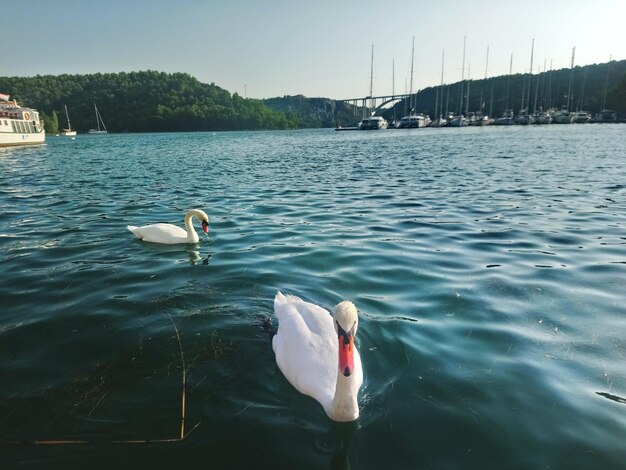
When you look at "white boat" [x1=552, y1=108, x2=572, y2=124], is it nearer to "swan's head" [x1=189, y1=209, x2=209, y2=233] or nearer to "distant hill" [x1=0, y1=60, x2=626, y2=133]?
"distant hill" [x1=0, y1=60, x2=626, y2=133]

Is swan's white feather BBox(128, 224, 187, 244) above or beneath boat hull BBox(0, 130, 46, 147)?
beneath

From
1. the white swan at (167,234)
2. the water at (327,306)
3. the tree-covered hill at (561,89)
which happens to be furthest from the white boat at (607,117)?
the white swan at (167,234)

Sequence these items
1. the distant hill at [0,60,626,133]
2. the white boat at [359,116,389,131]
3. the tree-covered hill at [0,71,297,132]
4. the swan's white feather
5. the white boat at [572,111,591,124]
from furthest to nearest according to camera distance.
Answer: the tree-covered hill at [0,71,297,132] < the distant hill at [0,60,626,133] < the white boat at [359,116,389,131] < the white boat at [572,111,591,124] < the swan's white feather

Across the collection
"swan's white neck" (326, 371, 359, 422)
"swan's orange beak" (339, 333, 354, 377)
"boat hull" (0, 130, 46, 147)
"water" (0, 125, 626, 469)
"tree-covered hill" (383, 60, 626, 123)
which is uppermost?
"tree-covered hill" (383, 60, 626, 123)

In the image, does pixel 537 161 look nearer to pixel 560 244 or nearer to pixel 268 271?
pixel 560 244

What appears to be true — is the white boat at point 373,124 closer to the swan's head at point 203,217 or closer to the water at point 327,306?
the water at point 327,306

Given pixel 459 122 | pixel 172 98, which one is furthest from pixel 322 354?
pixel 172 98

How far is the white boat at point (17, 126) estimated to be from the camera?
49.9 metres

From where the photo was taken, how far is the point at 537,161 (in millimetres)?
26719

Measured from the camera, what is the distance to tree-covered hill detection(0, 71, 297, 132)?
154500mm

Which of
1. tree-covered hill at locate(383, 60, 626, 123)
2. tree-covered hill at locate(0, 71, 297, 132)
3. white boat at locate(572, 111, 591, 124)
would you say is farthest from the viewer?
tree-covered hill at locate(0, 71, 297, 132)

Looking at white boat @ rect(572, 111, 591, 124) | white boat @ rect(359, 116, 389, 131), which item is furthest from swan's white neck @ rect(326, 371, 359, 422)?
white boat @ rect(359, 116, 389, 131)

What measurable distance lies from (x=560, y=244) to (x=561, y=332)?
452cm

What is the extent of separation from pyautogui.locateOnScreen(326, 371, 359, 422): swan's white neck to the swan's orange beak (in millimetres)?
64
